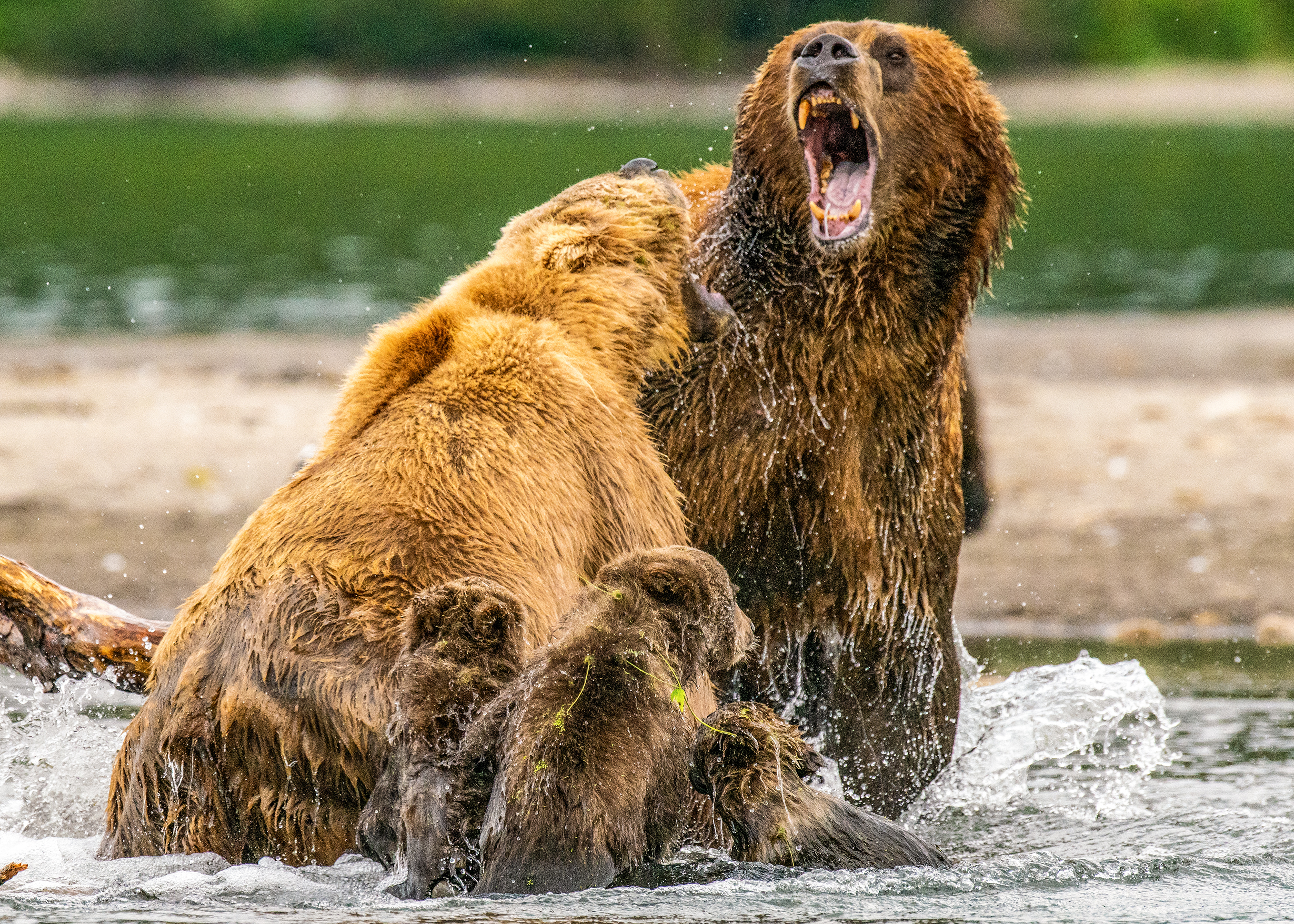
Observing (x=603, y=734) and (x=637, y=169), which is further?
(x=637, y=169)

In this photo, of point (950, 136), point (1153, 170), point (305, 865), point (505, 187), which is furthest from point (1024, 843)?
point (1153, 170)

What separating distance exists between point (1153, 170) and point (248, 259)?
29906 mm

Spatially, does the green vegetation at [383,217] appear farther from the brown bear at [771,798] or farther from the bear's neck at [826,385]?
the brown bear at [771,798]

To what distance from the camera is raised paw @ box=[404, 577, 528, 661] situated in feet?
12.8

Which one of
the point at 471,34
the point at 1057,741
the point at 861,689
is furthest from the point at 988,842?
the point at 471,34

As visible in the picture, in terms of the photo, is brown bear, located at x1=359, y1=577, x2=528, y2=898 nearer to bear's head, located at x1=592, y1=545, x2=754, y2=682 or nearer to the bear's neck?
bear's head, located at x1=592, y1=545, x2=754, y2=682

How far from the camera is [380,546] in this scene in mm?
4199

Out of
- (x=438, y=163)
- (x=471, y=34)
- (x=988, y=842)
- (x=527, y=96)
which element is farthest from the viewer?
(x=471, y=34)

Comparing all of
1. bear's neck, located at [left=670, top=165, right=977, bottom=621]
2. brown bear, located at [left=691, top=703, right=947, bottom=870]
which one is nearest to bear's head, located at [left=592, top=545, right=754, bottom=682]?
brown bear, located at [left=691, top=703, right=947, bottom=870]

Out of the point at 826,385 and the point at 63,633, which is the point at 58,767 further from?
the point at 826,385

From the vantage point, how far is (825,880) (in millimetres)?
4152

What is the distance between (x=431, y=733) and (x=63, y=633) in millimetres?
1818

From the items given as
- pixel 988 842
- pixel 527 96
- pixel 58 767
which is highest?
pixel 527 96

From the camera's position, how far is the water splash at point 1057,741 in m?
6.25
